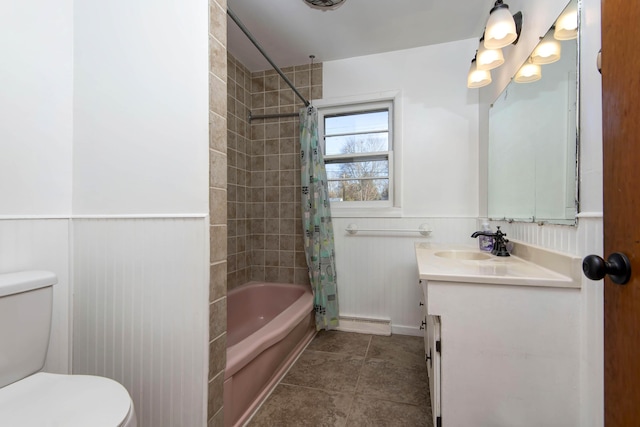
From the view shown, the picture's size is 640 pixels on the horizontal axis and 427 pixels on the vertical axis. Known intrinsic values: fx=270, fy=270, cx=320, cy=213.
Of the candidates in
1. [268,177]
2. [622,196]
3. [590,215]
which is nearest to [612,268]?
[622,196]

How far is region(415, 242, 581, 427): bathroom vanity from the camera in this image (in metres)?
0.94

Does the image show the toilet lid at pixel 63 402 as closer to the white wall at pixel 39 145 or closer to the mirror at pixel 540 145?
the white wall at pixel 39 145

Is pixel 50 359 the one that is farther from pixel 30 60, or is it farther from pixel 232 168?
pixel 232 168

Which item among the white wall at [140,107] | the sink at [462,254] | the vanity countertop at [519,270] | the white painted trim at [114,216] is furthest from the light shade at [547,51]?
the white painted trim at [114,216]

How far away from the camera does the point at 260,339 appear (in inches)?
58.9

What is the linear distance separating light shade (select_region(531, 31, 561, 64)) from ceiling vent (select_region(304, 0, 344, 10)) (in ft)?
3.86

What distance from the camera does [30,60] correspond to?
1.10 metres

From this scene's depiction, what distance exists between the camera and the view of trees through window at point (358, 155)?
245 cm

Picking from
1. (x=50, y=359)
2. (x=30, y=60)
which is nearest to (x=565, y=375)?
(x=50, y=359)

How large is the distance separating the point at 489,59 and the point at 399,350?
2.05 metres

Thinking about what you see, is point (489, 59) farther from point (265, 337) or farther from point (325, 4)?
point (265, 337)

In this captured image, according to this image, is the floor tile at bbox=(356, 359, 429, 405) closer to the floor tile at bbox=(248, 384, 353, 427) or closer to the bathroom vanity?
the floor tile at bbox=(248, 384, 353, 427)

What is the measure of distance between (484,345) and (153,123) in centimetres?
156

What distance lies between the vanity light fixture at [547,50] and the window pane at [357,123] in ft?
4.12
